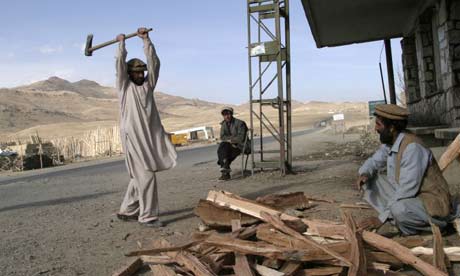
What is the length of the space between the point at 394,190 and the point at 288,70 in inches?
272

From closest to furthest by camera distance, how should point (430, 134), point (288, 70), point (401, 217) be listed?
point (401, 217) → point (430, 134) → point (288, 70)

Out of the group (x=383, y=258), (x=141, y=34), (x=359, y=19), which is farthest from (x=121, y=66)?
(x=359, y=19)

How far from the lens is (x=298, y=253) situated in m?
3.85

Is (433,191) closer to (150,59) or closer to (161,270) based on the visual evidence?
(161,270)

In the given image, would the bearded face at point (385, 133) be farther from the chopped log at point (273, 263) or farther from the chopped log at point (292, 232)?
the chopped log at point (273, 263)

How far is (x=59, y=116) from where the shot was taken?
101m

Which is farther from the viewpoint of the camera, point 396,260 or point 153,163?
point 153,163

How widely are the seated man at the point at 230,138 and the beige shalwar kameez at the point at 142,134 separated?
4.92m

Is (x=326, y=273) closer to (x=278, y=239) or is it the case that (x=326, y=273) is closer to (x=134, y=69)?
(x=278, y=239)

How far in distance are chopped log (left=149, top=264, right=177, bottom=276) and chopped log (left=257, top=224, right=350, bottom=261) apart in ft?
2.87

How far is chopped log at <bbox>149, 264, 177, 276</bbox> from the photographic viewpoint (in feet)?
13.4

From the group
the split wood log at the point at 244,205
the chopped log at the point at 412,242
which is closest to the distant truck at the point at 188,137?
the split wood log at the point at 244,205

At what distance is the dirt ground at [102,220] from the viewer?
4910 millimetres

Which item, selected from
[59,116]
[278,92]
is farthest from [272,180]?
[59,116]
